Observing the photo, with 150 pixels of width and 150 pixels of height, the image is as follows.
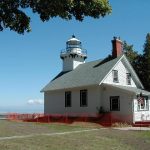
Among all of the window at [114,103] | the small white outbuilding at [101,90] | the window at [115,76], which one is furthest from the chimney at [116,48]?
the window at [114,103]

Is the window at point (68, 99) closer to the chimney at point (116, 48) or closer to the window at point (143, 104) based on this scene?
the chimney at point (116, 48)

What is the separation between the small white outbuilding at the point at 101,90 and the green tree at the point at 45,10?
884 inches

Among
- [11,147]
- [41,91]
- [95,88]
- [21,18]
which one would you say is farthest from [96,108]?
[21,18]

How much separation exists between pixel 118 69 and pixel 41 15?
28.8m

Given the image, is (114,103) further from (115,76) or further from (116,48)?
(116,48)

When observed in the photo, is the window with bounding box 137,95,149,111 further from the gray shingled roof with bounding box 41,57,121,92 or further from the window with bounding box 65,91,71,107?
the window with bounding box 65,91,71,107

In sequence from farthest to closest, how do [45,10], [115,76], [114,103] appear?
[115,76] → [114,103] → [45,10]

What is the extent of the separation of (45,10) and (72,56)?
35773 millimetres

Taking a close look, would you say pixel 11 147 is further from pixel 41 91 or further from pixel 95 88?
pixel 41 91

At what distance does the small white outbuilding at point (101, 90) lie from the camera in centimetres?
3535

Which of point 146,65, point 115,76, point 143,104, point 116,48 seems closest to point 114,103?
point 143,104

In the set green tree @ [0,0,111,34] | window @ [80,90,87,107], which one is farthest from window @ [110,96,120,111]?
green tree @ [0,0,111,34]

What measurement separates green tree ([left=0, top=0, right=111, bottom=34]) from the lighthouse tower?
34.7m

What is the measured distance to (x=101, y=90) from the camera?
3712 centimetres
